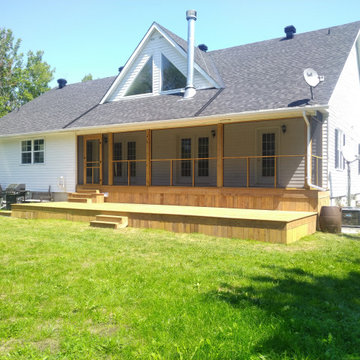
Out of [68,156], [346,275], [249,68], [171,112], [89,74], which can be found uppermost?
[89,74]

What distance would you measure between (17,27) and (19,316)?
37.5 metres

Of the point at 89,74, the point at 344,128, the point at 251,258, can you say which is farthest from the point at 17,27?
the point at 251,258

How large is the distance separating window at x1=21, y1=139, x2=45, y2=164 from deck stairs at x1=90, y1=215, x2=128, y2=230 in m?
7.80

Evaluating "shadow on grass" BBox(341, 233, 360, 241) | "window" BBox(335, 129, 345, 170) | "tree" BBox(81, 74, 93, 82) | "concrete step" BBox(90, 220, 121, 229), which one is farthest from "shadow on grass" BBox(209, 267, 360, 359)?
"tree" BBox(81, 74, 93, 82)

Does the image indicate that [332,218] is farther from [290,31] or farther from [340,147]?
[290,31]

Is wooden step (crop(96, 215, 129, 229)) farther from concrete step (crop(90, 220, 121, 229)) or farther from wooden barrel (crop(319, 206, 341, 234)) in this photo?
wooden barrel (crop(319, 206, 341, 234))

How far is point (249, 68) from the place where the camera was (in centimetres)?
1415

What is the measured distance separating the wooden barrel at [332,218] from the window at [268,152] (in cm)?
419

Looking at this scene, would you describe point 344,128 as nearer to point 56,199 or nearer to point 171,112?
point 171,112

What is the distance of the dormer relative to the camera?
14.0 m

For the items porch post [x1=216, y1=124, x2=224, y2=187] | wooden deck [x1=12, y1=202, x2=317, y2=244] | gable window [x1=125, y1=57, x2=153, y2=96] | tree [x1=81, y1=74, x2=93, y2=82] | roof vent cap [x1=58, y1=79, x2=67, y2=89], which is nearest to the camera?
wooden deck [x1=12, y1=202, x2=317, y2=244]

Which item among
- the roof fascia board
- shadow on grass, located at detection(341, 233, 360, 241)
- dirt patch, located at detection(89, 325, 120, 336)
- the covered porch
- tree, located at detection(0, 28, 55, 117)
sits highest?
tree, located at detection(0, 28, 55, 117)

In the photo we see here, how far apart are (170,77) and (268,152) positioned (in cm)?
485

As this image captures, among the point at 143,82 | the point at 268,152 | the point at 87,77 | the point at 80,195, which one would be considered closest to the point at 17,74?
the point at 87,77
